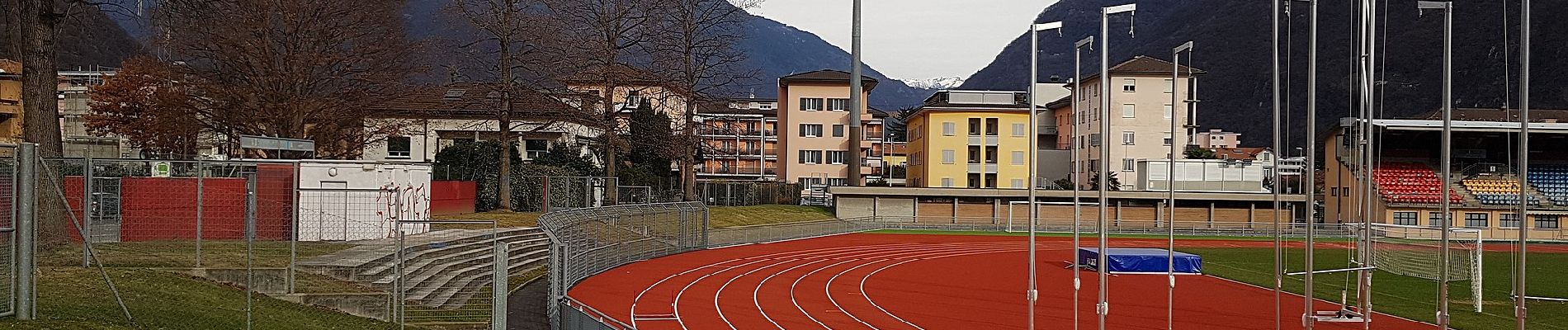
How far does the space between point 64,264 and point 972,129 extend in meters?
66.4

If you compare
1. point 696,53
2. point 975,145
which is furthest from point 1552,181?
point 696,53

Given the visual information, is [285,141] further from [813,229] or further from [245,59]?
[813,229]

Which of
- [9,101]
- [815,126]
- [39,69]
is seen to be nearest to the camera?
[39,69]

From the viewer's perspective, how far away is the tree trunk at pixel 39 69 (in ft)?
66.1

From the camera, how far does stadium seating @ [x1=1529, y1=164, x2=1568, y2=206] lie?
63.2 metres

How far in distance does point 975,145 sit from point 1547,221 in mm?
33587

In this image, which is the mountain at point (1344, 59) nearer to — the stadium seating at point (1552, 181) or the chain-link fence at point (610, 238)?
the stadium seating at point (1552, 181)

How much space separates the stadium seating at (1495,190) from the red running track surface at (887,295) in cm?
3473

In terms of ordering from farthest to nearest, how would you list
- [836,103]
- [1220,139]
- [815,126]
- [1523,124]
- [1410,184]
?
[1220,139] → [815,126] → [836,103] → [1410,184] → [1523,124]

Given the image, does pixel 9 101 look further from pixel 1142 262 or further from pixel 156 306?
pixel 1142 262

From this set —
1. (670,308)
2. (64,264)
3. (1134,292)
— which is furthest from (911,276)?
(64,264)

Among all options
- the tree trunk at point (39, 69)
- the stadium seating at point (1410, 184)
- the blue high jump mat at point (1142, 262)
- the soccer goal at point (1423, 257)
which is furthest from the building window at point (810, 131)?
the tree trunk at point (39, 69)

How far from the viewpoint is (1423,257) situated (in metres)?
28.5

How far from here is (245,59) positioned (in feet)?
118
